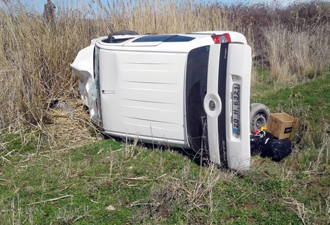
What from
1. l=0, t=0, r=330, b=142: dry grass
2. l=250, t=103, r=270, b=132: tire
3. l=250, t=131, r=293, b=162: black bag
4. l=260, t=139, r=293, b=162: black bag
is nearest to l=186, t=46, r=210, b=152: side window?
l=250, t=131, r=293, b=162: black bag

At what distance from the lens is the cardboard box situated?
486 cm

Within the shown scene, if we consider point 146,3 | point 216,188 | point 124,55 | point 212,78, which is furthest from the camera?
point 146,3

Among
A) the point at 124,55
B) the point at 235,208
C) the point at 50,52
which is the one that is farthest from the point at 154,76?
the point at 50,52

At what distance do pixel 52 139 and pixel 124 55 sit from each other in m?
1.82

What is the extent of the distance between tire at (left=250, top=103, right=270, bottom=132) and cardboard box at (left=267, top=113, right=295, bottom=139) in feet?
0.51

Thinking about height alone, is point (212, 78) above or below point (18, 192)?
above

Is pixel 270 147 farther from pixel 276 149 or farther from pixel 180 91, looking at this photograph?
pixel 180 91

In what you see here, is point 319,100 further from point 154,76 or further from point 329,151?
point 154,76

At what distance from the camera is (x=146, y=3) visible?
332 inches

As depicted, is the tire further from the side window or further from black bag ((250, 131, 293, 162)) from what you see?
the side window

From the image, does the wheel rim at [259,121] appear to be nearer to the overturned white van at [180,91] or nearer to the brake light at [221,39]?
the overturned white van at [180,91]

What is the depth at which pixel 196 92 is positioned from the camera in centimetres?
416

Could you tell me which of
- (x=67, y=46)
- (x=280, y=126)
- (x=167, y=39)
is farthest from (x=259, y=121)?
(x=67, y=46)

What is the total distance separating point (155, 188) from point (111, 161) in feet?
2.56
